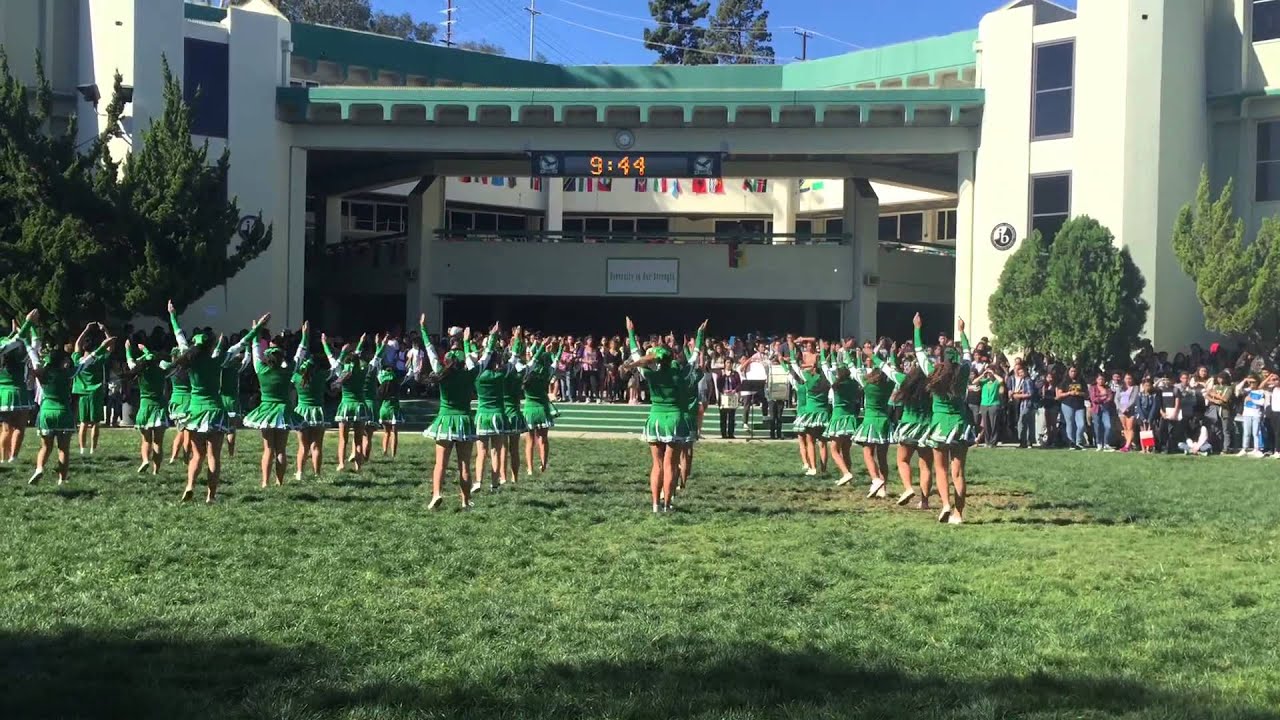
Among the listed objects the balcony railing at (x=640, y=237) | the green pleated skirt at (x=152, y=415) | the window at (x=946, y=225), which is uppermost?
the window at (x=946, y=225)

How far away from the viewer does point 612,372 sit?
32.2 m

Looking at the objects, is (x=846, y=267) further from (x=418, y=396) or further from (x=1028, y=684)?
(x=1028, y=684)

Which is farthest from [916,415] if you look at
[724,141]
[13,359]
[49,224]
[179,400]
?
[724,141]

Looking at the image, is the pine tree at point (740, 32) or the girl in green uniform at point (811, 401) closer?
the girl in green uniform at point (811, 401)

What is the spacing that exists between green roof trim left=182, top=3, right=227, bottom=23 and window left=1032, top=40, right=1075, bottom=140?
2087cm

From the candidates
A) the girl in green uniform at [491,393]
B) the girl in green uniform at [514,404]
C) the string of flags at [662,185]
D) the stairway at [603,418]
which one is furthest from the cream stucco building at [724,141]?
the girl in green uniform at [491,393]

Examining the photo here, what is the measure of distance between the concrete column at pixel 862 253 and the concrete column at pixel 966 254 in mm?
5574

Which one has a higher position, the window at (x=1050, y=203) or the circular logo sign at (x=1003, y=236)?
the window at (x=1050, y=203)

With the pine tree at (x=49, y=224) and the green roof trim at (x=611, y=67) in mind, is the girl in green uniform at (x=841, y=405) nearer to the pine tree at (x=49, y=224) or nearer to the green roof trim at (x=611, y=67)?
the pine tree at (x=49, y=224)

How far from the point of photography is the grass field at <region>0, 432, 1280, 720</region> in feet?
21.4

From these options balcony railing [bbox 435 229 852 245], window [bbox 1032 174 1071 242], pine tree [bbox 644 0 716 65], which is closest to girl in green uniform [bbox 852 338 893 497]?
window [bbox 1032 174 1071 242]

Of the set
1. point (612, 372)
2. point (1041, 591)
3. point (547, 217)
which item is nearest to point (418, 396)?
point (612, 372)

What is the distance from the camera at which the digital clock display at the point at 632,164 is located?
34.4m

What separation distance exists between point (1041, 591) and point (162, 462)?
1266 cm
